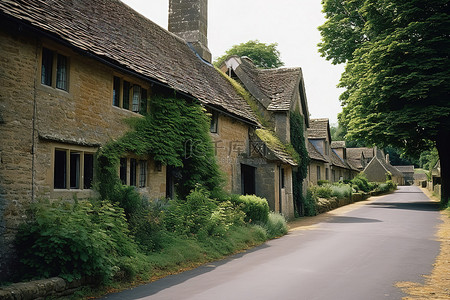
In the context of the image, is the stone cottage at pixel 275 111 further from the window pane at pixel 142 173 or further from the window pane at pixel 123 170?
the window pane at pixel 123 170

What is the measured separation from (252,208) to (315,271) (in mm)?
6724

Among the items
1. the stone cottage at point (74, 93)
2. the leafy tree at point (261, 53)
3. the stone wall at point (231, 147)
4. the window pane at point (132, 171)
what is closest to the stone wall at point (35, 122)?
the stone cottage at point (74, 93)

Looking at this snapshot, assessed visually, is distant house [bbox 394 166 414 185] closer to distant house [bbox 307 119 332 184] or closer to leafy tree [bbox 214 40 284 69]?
leafy tree [bbox 214 40 284 69]

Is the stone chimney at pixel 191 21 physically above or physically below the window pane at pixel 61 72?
above

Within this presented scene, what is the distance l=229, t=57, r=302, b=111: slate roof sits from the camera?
23.2 metres

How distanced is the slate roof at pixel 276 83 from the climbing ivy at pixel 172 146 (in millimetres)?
8256

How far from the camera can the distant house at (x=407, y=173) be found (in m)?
114

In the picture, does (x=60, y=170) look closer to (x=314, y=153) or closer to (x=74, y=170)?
(x=74, y=170)

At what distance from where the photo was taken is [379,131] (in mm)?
26531

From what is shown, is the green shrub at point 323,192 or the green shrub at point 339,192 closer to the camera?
the green shrub at point 323,192

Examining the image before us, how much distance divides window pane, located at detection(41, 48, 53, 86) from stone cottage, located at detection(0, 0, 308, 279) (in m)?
0.02

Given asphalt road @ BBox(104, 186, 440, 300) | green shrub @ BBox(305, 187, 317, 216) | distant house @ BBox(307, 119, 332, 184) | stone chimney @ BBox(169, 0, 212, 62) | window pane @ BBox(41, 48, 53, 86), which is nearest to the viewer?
asphalt road @ BBox(104, 186, 440, 300)

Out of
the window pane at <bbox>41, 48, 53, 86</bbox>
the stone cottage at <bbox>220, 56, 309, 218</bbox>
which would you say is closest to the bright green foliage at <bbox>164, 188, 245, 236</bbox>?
the window pane at <bbox>41, 48, 53, 86</bbox>

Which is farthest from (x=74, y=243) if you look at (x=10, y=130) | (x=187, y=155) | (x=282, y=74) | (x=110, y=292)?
(x=282, y=74)
